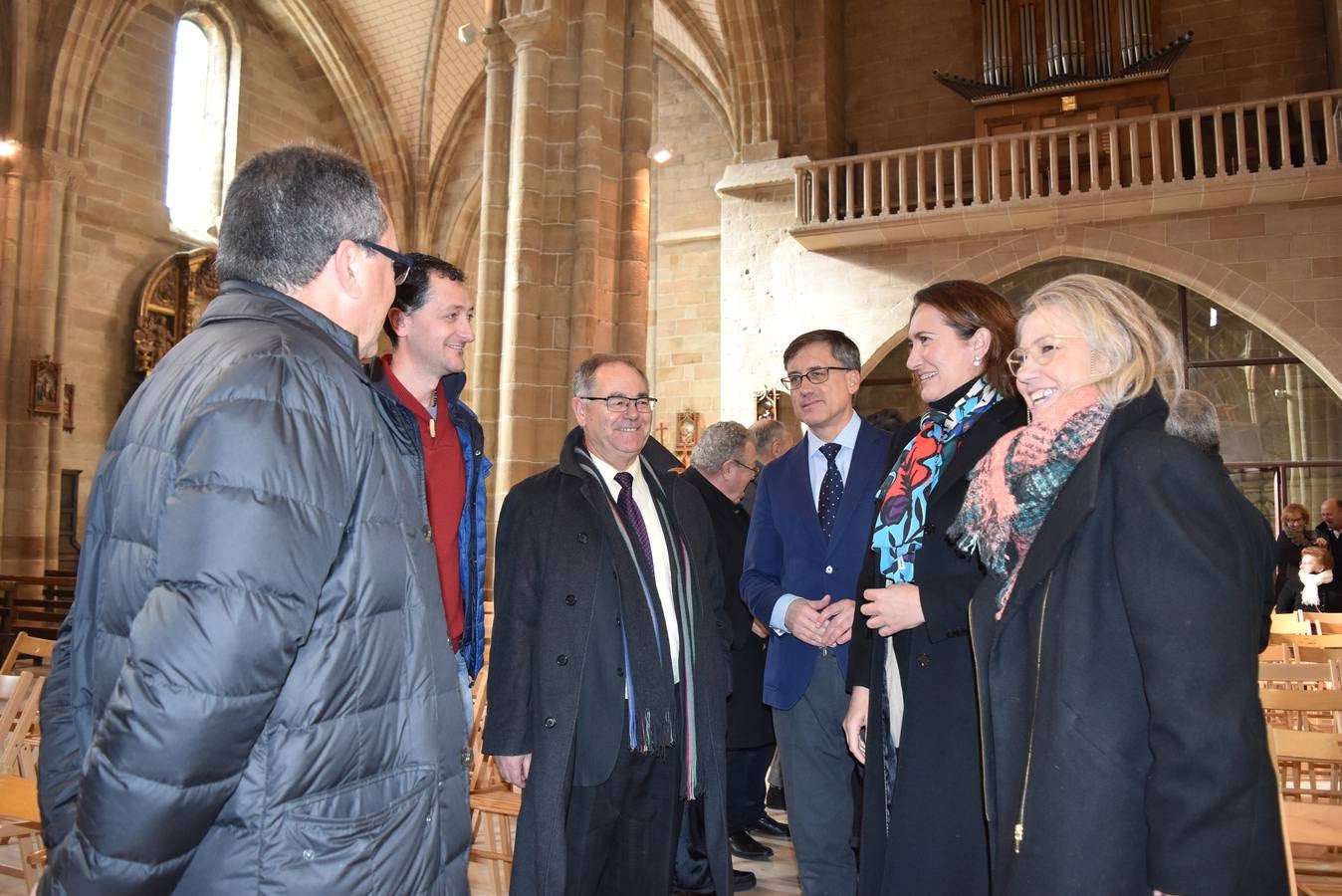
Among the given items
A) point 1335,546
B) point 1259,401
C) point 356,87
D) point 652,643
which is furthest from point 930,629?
point 356,87

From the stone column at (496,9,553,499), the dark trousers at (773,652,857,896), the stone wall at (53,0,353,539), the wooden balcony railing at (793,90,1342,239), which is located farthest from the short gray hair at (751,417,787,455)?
the stone wall at (53,0,353,539)

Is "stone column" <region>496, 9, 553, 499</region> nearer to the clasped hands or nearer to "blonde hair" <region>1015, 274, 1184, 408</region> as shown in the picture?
the clasped hands

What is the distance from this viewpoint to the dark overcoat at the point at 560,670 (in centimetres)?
244

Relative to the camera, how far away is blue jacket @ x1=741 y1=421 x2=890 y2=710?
276 cm

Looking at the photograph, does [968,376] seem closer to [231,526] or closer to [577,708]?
[577,708]

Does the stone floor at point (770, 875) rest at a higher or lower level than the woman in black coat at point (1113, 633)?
lower

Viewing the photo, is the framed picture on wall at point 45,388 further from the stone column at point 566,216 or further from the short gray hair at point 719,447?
the short gray hair at point 719,447

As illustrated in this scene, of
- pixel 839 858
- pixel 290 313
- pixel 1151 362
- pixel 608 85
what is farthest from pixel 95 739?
pixel 608 85

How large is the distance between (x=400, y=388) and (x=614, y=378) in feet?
1.89

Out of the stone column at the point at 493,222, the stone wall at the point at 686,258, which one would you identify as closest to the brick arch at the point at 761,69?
the stone wall at the point at 686,258

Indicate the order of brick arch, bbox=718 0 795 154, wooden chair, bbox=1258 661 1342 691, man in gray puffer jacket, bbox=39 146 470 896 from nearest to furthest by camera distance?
man in gray puffer jacket, bbox=39 146 470 896
wooden chair, bbox=1258 661 1342 691
brick arch, bbox=718 0 795 154

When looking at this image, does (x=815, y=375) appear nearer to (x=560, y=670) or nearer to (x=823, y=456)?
(x=823, y=456)

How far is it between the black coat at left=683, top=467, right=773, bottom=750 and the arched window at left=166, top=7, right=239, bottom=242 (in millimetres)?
13692

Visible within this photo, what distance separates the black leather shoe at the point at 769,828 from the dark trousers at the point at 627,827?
6.66ft
